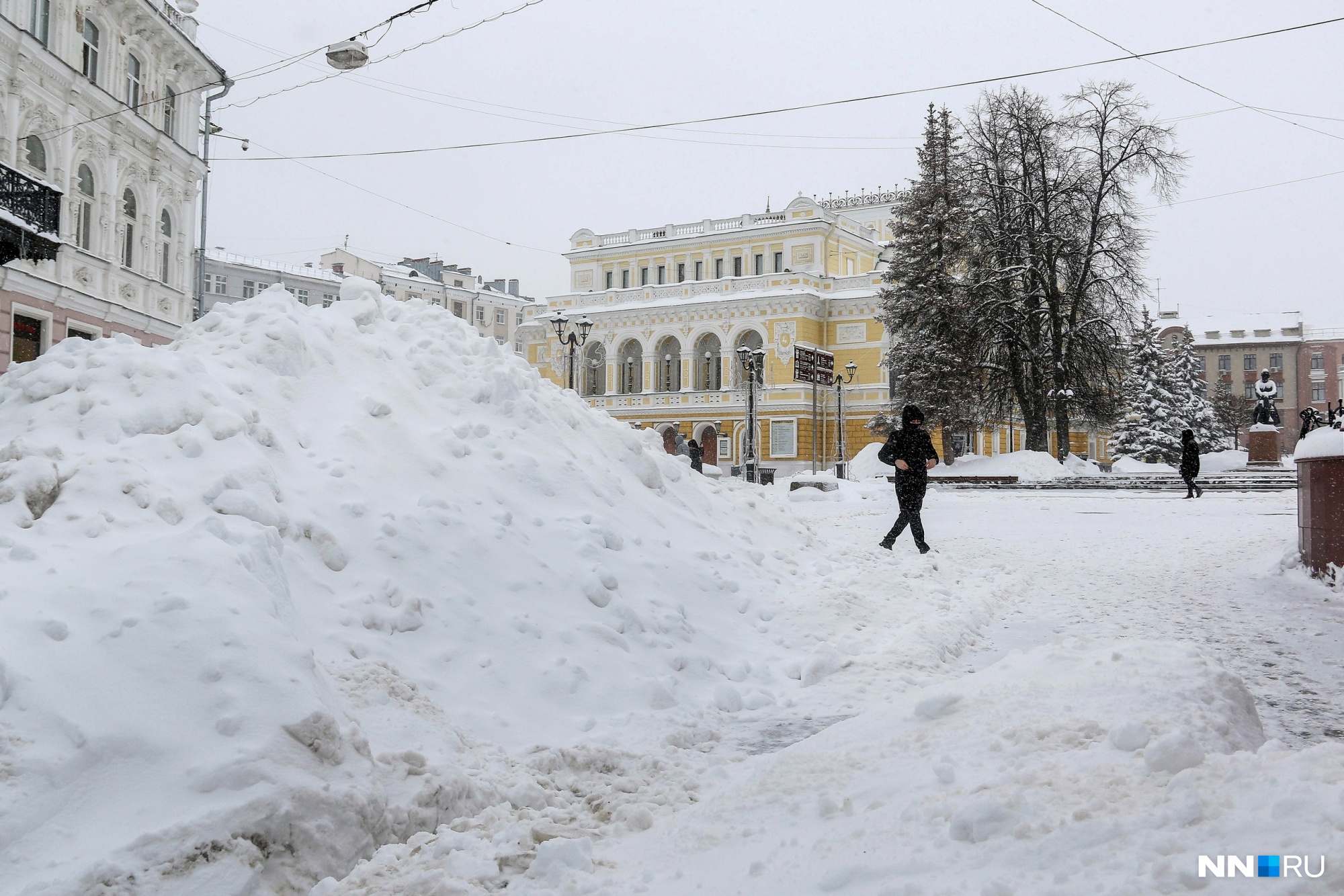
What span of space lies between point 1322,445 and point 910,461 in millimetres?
3591

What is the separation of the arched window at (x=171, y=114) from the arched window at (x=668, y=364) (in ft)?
98.8

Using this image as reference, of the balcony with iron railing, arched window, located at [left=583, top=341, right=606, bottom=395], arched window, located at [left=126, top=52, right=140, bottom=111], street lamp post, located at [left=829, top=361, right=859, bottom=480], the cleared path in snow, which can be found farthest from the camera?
arched window, located at [left=583, top=341, right=606, bottom=395]

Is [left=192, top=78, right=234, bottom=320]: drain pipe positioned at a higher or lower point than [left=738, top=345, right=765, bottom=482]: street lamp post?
higher

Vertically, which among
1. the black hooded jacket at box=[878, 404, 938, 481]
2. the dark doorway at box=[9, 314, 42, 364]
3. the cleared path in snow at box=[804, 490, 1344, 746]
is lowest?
the cleared path in snow at box=[804, 490, 1344, 746]

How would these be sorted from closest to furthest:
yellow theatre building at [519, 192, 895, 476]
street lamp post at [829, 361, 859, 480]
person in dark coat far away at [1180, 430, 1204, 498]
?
person in dark coat far away at [1180, 430, 1204, 498], street lamp post at [829, 361, 859, 480], yellow theatre building at [519, 192, 895, 476]

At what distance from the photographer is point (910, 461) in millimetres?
9633

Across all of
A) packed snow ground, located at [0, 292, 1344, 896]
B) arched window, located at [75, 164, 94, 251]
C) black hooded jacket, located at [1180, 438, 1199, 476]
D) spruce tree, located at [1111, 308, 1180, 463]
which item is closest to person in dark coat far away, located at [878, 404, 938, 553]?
packed snow ground, located at [0, 292, 1344, 896]

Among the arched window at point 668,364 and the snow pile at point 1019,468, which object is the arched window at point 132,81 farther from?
the arched window at point 668,364

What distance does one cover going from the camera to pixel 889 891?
2.31 metres

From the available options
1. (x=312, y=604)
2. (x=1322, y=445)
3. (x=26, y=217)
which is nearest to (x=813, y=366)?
(x=26, y=217)

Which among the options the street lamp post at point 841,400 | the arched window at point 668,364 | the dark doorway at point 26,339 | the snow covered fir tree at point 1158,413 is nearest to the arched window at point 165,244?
the dark doorway at point 26,339

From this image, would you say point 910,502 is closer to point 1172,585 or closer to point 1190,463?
point 1172,585

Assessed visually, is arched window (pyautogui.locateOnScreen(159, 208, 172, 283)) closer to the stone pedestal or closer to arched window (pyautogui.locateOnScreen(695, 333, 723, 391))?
the stone pedestal

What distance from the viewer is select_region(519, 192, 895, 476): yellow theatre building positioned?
4691 cm
